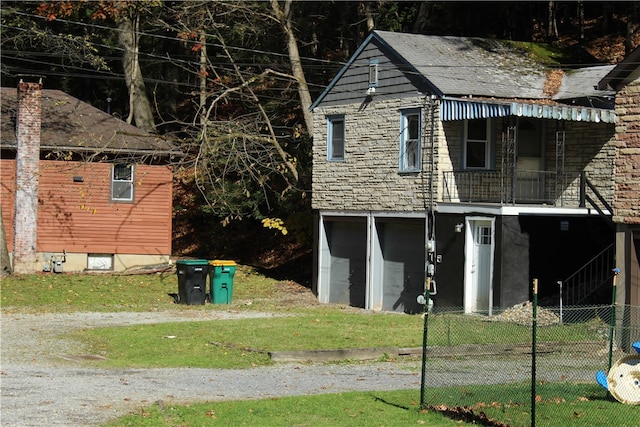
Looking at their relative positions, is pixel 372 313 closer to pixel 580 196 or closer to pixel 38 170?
pixel 580 196

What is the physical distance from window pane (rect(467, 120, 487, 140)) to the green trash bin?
7.33 meters

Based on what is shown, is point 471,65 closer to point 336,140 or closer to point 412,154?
point 412,154

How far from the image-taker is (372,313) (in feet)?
88.4

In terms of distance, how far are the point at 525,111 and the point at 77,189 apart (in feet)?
51.8

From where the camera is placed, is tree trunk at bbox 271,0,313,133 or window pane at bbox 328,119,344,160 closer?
window pane at bbox 328,119,344,160

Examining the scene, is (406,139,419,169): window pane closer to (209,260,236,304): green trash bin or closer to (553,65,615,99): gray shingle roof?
(553,65,615,99): gray shingle roof

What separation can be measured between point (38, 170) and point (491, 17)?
2340cm

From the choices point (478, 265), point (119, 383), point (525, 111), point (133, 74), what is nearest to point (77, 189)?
point (133, 74)

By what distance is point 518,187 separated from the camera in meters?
26.5

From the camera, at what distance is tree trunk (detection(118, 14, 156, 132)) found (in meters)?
41.8

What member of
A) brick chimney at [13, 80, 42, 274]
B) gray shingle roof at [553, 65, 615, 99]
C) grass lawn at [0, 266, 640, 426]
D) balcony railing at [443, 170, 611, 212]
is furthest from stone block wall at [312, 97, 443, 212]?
brick chimney at [13, 80, 42, 274]

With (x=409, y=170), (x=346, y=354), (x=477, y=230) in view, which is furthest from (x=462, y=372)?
(x=409, y=170)

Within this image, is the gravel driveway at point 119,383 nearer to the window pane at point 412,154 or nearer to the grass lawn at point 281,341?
the grass lawn at point 281,341

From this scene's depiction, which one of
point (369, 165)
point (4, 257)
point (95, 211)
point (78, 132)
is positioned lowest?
point (4, 257)
